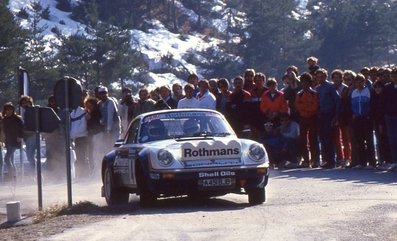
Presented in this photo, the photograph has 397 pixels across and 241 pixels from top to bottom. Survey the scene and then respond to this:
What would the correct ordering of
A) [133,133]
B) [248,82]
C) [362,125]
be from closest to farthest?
[133,133] → [362,125] → [248,82]

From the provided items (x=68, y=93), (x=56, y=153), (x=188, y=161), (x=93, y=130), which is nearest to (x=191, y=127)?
(x=188, y=161)

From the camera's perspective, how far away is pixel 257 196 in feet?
53.9

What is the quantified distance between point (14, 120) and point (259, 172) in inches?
472

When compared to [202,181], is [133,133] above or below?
above

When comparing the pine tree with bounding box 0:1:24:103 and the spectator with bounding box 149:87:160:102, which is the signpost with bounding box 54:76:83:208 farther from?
the pine tree with bounding box 0:1:24:103

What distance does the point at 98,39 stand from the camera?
56156 mm

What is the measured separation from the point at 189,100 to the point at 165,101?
4.03 feet

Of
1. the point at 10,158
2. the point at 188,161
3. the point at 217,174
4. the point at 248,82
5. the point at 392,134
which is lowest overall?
the point at 217,174

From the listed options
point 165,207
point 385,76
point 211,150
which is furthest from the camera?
point 385,76

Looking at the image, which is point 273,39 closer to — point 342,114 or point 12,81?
point 12,81

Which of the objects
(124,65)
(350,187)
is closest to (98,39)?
(124,65)

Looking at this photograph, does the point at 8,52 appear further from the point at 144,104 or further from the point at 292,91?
the point at 292,91

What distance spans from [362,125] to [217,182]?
695 cm

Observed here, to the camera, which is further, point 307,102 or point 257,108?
point 257,108
